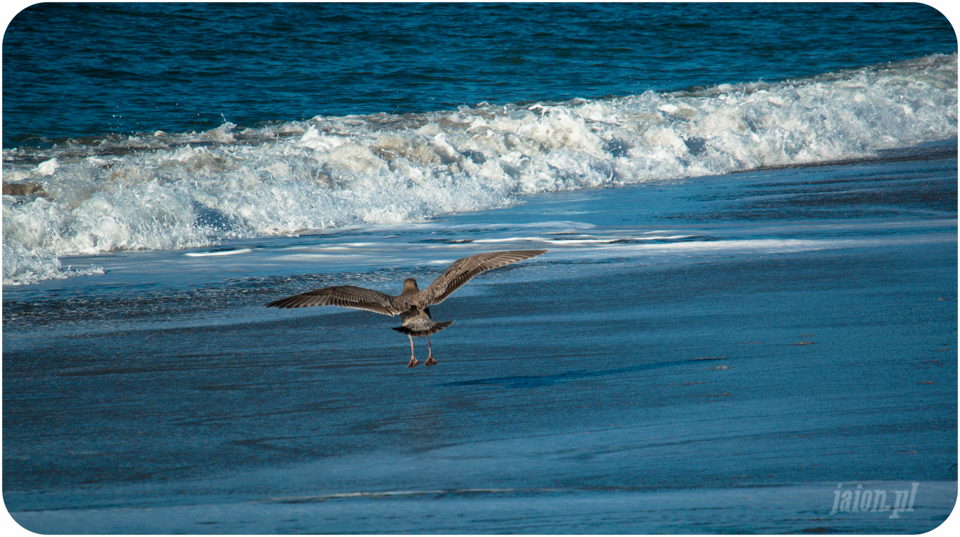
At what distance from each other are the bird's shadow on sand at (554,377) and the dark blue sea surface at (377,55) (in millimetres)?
10444

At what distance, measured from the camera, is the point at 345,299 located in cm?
457

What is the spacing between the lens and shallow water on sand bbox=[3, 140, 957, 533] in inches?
129

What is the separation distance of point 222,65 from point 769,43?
13.6 m

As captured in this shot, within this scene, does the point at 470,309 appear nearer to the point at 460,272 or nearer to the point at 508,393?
the point at 460,272

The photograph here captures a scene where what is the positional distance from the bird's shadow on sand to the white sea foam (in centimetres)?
406

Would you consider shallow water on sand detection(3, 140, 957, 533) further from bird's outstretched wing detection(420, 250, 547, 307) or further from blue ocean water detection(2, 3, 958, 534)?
bird's outstretched wing detection(420, 250, 547, 307)

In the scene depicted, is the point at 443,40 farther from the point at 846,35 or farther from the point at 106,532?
the point at 106,532

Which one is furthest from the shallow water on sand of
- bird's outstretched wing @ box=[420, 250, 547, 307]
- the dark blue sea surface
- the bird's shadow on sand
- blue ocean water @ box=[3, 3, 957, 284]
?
the dark blue sea surface

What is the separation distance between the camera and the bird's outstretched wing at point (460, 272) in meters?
4.69

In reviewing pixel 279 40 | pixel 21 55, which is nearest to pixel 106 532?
pixel 21 55

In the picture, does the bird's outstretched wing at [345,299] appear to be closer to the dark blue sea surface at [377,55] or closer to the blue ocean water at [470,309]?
the blue ocean water at [470,309]

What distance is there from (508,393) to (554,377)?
340 millimetres

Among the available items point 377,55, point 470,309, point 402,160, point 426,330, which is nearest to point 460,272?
point 426,330

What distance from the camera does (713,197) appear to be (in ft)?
33.7
